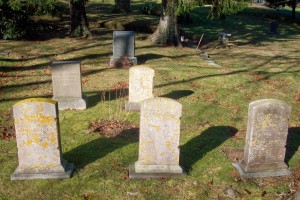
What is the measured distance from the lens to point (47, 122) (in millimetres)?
6727

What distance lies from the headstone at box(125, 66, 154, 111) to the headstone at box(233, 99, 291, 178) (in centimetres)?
438

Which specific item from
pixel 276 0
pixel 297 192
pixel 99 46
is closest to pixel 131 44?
pixel 99 46

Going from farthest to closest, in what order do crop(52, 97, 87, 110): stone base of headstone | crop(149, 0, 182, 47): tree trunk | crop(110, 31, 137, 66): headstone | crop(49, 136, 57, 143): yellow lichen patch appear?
crop(149, 0, 182, 47): tree trunk
crop(110, 31, 137, 66): headstone
crop(52, 97, 87, 110): stone base of headstone
crop(49, 136, 57, 143): yellow lichen patch

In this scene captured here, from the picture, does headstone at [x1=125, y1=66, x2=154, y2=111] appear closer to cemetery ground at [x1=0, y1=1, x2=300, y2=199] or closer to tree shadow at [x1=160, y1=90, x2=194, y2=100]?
cemetery ground at [x1=0, y1=1, x2=300, y2=199]

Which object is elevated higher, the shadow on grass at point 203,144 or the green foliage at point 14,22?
the green foliage at point 14,22

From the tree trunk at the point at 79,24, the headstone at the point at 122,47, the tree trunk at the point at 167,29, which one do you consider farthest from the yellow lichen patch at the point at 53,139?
the tree trunk at the point at 79,24

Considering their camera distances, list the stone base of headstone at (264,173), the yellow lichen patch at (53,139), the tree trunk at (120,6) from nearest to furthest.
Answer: the yellow lichen patch at (53,139) → the stone base of headstone at (264,173) → the tree trunk at (120,6)

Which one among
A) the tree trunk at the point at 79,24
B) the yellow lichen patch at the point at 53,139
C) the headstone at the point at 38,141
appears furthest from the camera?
the tree trunk at the point at 79,24

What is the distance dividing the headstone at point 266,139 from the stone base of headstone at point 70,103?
560 centimetres

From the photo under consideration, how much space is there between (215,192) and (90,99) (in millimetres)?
6659

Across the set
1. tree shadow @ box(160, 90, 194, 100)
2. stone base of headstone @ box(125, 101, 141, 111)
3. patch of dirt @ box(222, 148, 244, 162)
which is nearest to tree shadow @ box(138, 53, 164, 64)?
tree shadow @ box(160, 90, 194, 100)

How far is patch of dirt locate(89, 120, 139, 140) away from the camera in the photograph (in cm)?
935

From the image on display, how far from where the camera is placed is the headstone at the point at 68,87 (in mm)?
10812

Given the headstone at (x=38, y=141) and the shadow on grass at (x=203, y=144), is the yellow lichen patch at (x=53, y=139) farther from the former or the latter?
the shadow on grass at (x=203, y=144)
